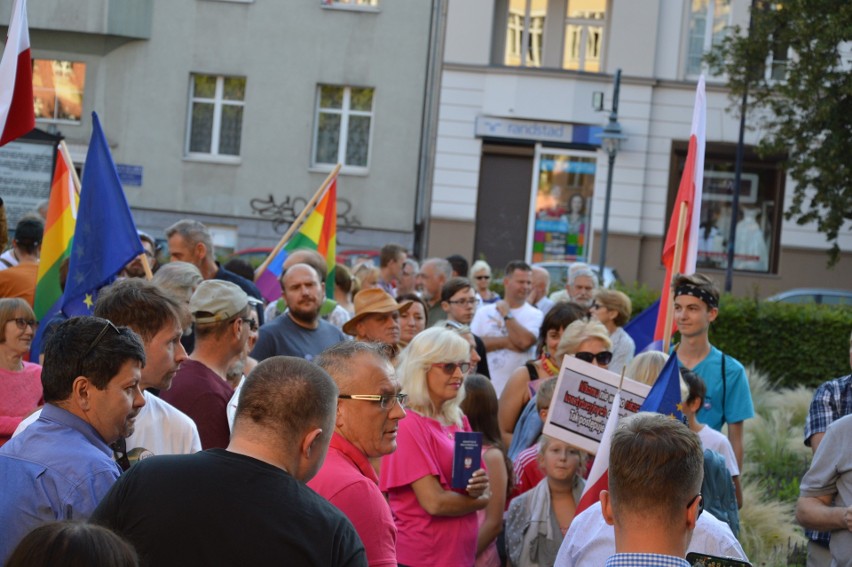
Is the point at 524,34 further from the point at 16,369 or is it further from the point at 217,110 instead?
the point at 16,369

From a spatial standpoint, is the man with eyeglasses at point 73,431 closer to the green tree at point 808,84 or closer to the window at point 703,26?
the green tree at point 808,84

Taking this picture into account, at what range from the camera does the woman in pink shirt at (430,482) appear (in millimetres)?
5660

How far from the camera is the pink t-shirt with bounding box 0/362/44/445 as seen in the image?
235 inches

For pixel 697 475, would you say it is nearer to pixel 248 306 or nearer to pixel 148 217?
pixel 248 306

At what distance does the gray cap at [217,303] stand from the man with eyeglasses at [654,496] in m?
2.43

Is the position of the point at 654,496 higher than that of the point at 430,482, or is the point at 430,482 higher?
the point at 654,496

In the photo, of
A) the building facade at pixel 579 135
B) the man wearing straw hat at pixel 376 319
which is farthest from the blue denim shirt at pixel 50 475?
the building facade at pixel 579 135

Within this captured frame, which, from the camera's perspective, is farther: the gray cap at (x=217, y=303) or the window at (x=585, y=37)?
the window at (x=585, y=37)

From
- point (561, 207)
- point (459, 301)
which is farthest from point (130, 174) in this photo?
point (459, 301)

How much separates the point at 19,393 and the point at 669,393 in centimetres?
313

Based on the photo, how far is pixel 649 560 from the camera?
3365mm

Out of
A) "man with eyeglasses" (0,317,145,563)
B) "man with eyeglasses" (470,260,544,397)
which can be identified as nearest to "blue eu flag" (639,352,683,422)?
"man with eyeglasses" (0,317,145,563)

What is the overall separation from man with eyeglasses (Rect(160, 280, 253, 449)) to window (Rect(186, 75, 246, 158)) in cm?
2366

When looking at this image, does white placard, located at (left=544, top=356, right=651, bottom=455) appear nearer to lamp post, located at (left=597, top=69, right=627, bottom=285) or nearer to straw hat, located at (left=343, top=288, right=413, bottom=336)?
straw hat, located at (left=343, top=288, right=413, bottom=336)
